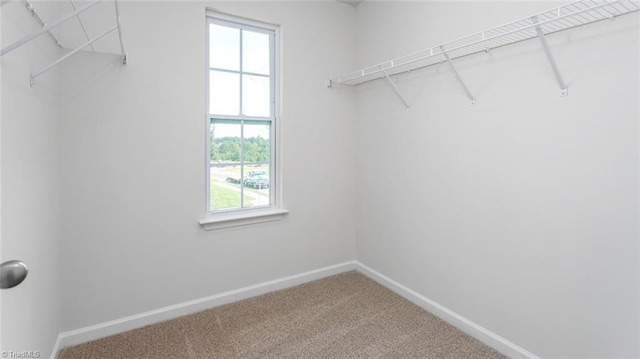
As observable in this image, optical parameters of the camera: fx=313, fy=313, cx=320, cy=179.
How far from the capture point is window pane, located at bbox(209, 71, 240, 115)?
7.80 ft

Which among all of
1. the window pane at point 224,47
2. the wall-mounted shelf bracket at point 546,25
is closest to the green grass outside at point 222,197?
the window pane at point 224,47

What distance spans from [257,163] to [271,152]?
153 mm

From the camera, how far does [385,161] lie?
2684 mm

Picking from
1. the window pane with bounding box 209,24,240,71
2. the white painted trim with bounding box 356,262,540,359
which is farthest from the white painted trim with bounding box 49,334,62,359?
the white painted trim with bounding box 356,262,540,359

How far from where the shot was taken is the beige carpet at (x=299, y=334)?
1884 millimetres

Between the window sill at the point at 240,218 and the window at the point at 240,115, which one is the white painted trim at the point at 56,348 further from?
the window at the point at 240,115

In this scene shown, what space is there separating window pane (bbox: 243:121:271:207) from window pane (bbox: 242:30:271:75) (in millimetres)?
436

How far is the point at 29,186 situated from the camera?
136cm

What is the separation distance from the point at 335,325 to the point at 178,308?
3.73 feet

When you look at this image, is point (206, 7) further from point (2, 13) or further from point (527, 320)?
point (527, 320)

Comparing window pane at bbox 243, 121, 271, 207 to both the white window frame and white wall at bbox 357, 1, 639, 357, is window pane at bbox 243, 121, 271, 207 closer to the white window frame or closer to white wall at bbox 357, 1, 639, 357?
the white window frame

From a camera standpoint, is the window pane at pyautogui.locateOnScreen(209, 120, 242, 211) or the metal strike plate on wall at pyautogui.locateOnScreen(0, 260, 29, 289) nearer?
the metal strike plate on wall at pyautogui.locateOnScreen(0, 260, 29, 289)

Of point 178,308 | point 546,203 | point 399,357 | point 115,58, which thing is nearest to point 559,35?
point 546,203

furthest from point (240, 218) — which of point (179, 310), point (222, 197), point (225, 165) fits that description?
point (179, 310)
